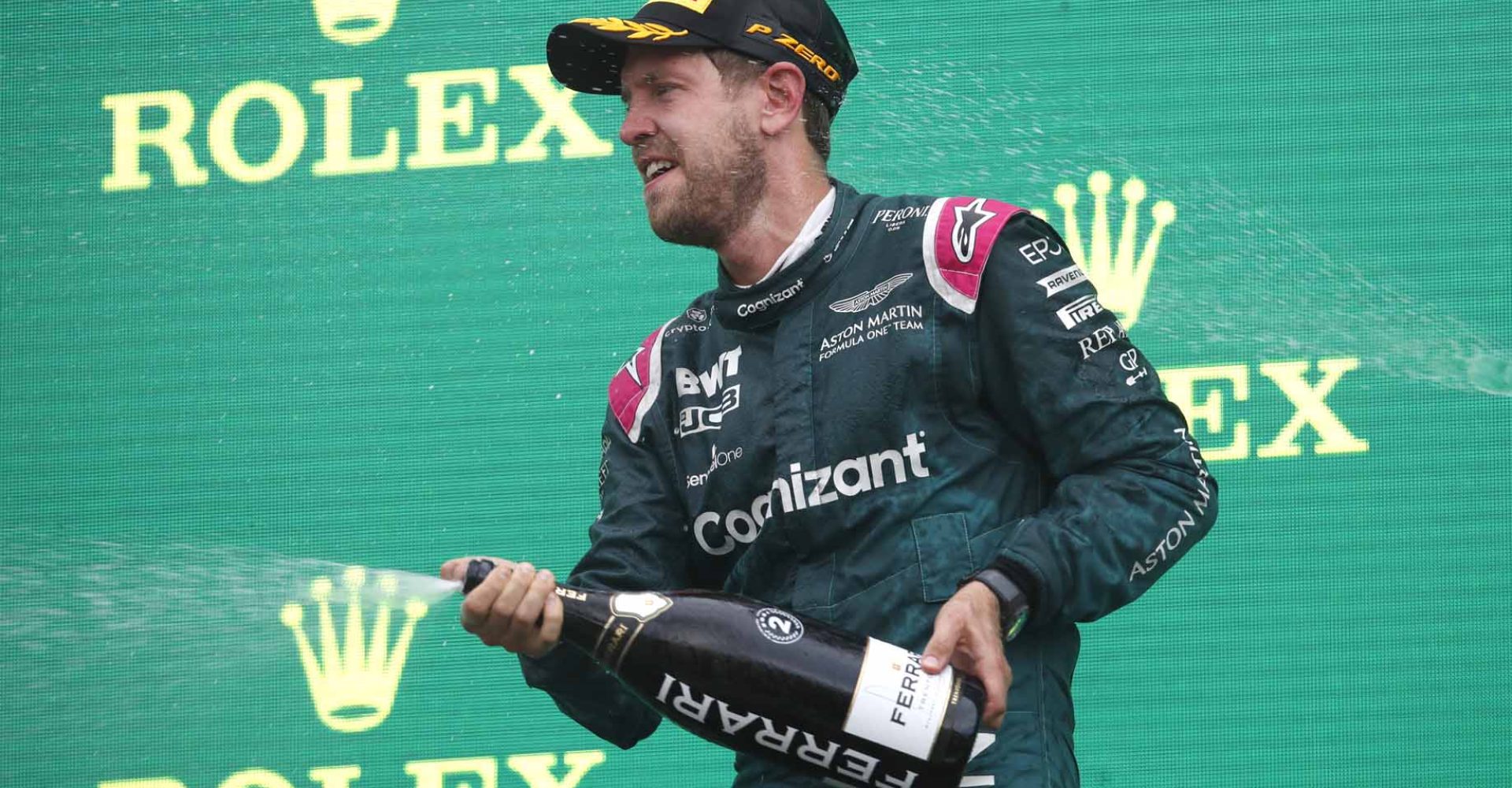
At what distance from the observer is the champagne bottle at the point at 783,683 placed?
174 cm

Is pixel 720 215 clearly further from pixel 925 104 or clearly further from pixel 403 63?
pixel 403 63

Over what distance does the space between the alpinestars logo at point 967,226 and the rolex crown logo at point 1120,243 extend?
1053mm

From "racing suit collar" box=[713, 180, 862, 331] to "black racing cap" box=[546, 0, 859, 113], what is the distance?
184mm

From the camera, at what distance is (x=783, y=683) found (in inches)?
70.4

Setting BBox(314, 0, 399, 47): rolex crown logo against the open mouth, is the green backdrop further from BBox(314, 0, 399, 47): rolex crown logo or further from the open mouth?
the open mouth

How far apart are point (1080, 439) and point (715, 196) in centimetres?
49

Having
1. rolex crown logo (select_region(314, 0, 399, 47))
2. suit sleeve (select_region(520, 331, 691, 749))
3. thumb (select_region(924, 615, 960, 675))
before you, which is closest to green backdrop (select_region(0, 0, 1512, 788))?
rolex crown logo (select_region(314, 0, 399, 47))

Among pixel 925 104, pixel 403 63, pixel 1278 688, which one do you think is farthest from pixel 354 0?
pixel 1278 688

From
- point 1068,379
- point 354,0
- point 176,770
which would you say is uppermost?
point 354,0

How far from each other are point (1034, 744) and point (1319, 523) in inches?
46.0

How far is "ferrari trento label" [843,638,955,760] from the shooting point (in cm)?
173

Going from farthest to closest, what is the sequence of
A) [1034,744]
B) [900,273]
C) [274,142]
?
[274,142] < [900,273] < [1034,744]

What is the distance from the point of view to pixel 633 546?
210 centimetres

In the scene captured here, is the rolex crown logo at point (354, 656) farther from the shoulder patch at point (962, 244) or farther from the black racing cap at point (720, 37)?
the shoulder patch at point (962, 244)
